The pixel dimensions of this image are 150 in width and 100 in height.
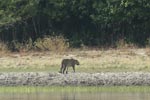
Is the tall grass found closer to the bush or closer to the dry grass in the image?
the bush

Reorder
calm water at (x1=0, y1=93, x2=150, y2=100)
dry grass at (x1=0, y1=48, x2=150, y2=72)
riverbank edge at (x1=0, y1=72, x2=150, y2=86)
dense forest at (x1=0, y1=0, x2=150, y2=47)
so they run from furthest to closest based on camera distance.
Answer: dense forest at (x1=0, y1=0, x2=150, y2=47) < dry grass at (x1=0, y1=48, x2=150, y2=72) < riverbank edge at (x1=0, y1=72, x2=150, y2=86) < calm water at (x1=0, y1=93, x2=150, y2=100)

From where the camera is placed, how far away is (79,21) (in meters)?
41.4

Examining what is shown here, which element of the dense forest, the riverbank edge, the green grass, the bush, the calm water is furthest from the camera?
the dense forest

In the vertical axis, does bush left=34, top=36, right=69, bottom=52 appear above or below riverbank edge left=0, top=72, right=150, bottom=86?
above

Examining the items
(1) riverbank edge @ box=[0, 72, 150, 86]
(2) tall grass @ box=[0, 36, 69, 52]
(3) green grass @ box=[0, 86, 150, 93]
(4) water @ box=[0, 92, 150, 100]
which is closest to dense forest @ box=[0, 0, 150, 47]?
(2) tall grass @ box=[0, 36, 69, 52]

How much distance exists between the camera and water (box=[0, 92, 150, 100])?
23.7 metres

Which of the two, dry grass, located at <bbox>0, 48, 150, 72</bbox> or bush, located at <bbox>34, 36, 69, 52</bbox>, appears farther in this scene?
bush, located at <bbox>34, 36, 69, 52</bbox>

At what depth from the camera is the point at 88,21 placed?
1623 inches

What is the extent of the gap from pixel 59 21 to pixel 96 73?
12.3m

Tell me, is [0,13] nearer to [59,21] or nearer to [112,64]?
[59,21]

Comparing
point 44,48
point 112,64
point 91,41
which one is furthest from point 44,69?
point 91,41

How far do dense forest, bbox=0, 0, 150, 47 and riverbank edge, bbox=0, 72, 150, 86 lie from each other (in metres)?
10.5

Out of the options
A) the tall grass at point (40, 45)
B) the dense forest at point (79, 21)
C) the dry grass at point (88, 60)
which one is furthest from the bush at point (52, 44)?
the dense forest at point (79, 21)

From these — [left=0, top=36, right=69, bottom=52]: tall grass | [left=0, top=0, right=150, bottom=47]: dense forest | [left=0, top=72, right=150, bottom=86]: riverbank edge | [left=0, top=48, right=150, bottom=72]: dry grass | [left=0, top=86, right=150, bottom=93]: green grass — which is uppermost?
[left=0, top=0, right=150, bottom=47]: dense forest
